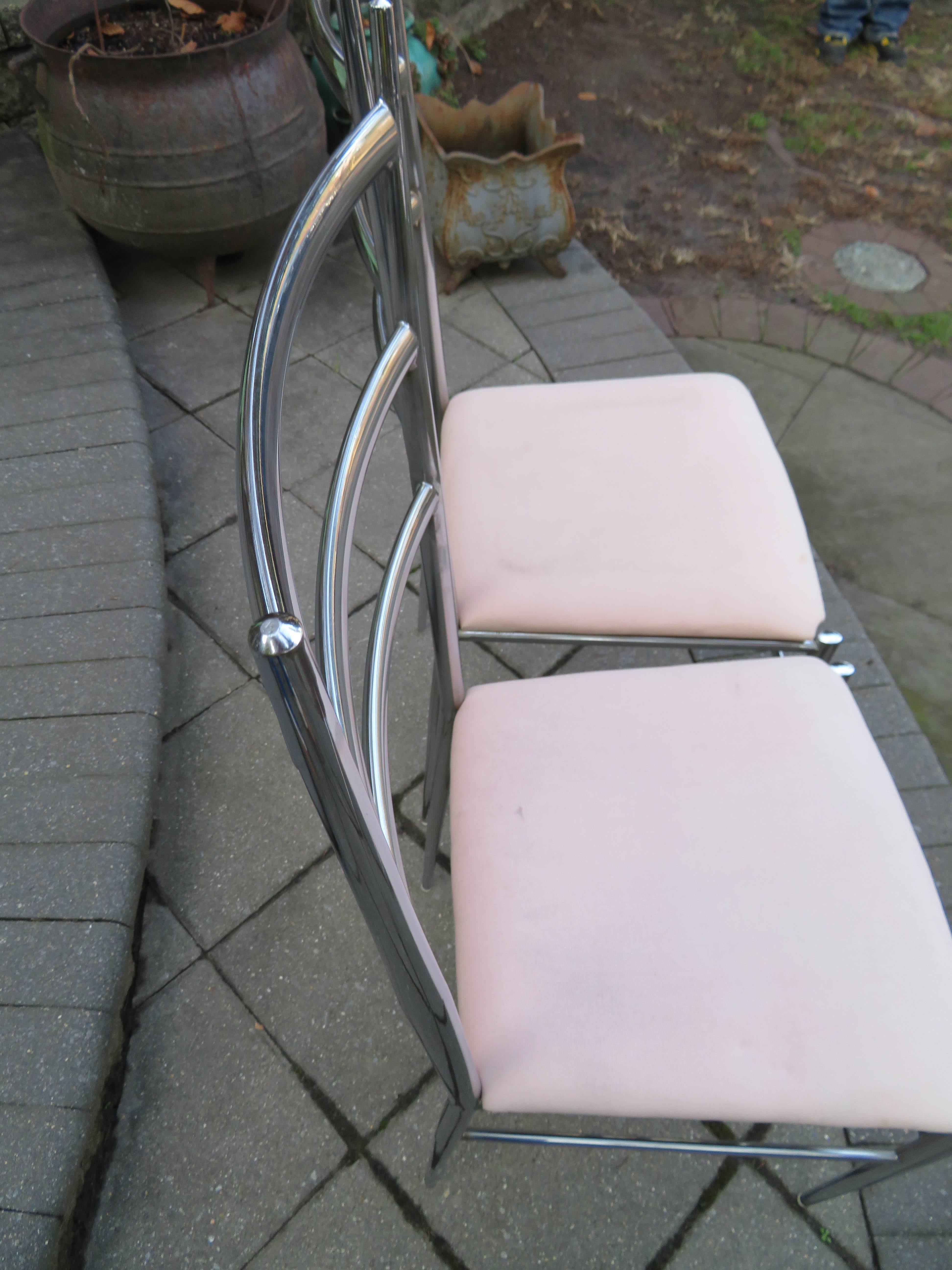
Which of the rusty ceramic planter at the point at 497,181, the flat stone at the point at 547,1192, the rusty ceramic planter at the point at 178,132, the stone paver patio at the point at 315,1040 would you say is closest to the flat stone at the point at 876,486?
the stone paver patio at the point at 315,1040

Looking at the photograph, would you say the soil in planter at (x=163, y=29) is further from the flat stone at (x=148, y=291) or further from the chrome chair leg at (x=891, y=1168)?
the chrome chair leg at (x=891, y=1168)

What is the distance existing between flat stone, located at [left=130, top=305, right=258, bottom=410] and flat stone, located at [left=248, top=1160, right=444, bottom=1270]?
1.67 m

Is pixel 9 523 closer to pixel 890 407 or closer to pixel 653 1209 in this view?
pixel 653 1209

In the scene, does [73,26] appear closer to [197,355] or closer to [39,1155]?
[197,355]

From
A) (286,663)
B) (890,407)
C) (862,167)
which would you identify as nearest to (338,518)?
(286,663)

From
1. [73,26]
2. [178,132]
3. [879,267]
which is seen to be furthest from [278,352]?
[879,267]

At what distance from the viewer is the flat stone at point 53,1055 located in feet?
3.32

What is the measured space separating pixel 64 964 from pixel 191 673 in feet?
1.94

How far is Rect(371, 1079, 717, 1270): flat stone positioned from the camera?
3.43 ft

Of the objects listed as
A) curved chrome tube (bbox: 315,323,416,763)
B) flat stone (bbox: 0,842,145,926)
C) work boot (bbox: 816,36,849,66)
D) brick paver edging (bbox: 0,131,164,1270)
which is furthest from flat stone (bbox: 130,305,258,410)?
work boot (bbox: 816,36,849,66)

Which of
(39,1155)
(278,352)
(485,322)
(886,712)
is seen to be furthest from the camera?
(485,322)

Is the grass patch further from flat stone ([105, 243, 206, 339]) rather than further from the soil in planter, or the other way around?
flat stone ([105, 243, 206, 339])

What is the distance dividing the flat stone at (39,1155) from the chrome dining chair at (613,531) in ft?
1.79

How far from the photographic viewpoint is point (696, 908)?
80 centimetres
